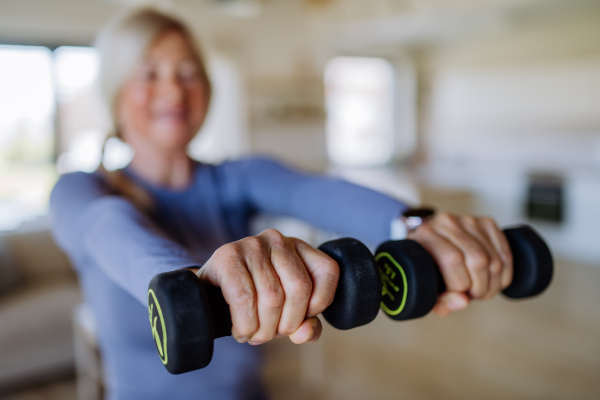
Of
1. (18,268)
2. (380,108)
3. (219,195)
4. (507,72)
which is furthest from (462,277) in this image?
(380,108)

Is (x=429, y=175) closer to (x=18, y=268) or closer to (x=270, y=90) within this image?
(x=270, y=90)

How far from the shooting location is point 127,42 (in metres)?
0.76

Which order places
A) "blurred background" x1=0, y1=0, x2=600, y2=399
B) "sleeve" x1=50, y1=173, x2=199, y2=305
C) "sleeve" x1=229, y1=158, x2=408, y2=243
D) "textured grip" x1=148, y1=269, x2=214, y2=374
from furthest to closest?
"blurred background" x1=0, y1=0, x2=600, y2=399 → "sleeve" x1=229, y1=158, x2=408, y2=243 → "sleeve" x1=50, y1=173, x2=199, y2=305 → "textured grip" x1=148, y1=269, x2=214, y2=374

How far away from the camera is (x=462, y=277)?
47 centimetres

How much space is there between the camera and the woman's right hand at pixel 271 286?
328 millimetres

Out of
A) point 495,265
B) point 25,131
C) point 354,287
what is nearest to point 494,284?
point 495,265

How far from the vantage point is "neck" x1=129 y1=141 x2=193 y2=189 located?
32.8 inches

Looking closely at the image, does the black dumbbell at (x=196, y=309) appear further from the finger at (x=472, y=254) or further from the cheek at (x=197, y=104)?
the cheek at (x=197, y=104)

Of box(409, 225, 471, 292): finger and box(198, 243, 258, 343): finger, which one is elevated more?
box(198, 243, 258, 343): finger

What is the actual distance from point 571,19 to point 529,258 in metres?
4.99

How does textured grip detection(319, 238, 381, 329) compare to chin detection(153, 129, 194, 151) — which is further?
chin detection(153, 129, 194, 151)

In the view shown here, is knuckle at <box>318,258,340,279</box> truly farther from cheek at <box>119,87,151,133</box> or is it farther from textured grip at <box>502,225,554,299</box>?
cheek at <box>119,87,151,133</box>

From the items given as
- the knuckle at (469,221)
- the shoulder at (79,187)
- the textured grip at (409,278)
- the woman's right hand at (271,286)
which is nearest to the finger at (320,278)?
the woman's right hand at (271,286)

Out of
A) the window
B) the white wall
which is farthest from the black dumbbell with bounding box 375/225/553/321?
the white wall
